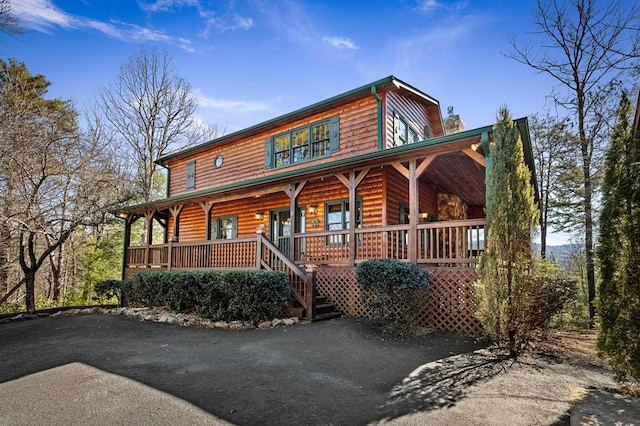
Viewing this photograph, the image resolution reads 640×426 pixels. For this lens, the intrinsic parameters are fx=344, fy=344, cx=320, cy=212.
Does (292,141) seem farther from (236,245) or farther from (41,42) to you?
(41,42)

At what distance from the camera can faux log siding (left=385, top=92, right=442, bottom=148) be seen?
36.6 feet

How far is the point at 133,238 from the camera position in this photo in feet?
92.2

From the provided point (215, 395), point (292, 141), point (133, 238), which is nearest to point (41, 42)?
point (292, 141)

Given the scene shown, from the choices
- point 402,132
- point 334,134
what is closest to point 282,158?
point 334,134

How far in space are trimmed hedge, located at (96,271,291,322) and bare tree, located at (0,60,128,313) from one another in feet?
13.3

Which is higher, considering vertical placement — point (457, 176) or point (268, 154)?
point (268, 154)

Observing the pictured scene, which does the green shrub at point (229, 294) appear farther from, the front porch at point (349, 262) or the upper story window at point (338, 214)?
the upper story window at point (338, 214)

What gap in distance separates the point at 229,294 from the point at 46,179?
7.44 metres

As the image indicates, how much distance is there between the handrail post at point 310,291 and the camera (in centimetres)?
796

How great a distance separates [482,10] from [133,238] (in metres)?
27.9

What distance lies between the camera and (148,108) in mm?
21203

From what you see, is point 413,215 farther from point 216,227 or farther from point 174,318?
point 216,227

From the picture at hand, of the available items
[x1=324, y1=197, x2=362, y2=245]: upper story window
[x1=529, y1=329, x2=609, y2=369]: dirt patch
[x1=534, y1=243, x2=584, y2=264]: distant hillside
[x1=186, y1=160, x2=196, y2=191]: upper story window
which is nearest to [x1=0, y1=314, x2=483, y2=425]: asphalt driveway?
[x1=529, y1=329, x2=609, y2=369]: dirt patch

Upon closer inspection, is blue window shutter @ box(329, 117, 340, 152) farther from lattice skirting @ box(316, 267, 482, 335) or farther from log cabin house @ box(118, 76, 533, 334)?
lattice skirting @ box(316, 267, 482, 335)
